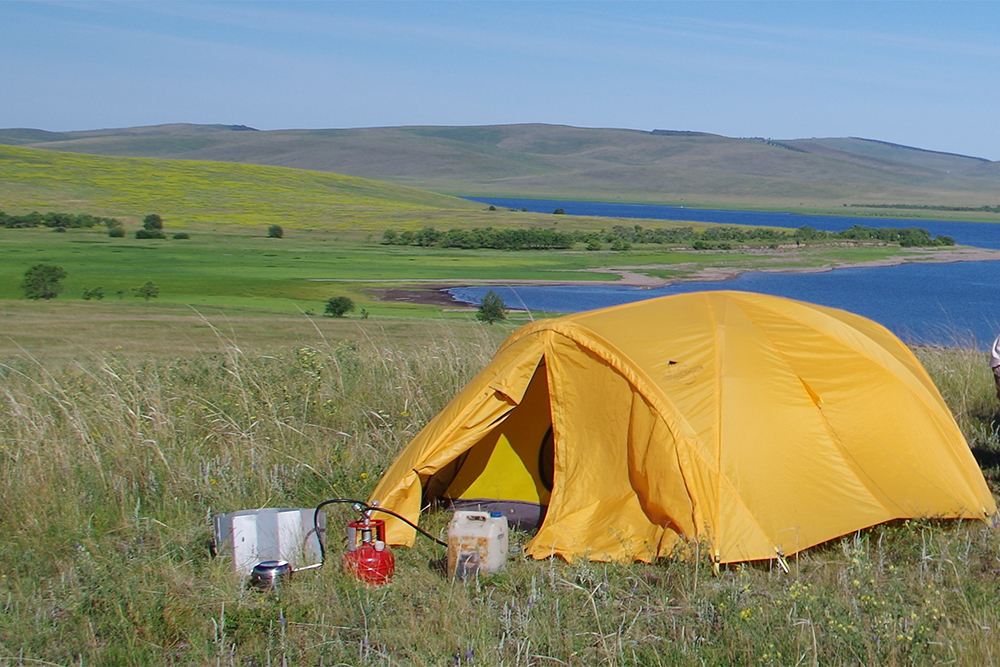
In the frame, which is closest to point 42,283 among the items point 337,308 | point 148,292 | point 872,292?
point 148,292

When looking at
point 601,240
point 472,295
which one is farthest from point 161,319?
point 601,240

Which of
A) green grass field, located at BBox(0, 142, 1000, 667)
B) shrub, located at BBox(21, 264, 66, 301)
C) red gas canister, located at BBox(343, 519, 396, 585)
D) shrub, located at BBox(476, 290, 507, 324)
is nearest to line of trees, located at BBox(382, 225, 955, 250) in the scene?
shrub, located at BBox(21, 264, 66, 301)

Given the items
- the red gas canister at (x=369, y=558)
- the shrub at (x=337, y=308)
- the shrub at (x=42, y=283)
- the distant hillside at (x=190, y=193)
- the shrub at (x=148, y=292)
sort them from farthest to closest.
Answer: the distant hillside at (x=190, y=193) < the shrub at (x=148, y=292) < the shrub at (x=42, y=283) < the shrub at (x=337, y=308) < the red gas canister at (x=369, y=558)

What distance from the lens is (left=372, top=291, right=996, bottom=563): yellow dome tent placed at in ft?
18.8

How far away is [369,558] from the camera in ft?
17.9

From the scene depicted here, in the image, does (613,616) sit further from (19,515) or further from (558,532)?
(19,515)

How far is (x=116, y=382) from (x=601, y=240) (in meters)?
58.1

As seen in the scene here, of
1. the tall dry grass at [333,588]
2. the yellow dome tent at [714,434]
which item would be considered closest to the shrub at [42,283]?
the tall dry grass at [333,588]

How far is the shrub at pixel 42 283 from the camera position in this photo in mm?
29797

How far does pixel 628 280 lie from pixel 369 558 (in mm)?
37265

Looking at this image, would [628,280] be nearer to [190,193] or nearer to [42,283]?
[42,283]

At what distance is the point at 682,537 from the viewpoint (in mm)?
5629

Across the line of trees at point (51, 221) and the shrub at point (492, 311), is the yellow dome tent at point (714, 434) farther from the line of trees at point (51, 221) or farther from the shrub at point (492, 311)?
the line of trees at point (51, 221)

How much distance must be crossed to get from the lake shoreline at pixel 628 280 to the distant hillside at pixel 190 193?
86.3 feet
